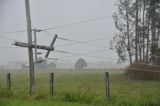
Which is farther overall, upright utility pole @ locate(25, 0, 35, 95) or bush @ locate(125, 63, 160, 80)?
bush @ locate(125, 63, 160, 80)

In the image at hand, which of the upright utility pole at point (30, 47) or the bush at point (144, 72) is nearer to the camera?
the upright utility pole at point (30, 47)

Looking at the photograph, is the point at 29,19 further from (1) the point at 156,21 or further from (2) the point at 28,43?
(1) the point at 156,21

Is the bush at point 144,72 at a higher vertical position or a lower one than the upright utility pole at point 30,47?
lower

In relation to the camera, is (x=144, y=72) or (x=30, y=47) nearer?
(x=30, y=47)

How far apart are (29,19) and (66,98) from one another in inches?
224

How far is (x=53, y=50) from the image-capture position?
20516 mm

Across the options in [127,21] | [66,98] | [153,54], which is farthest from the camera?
[127,21]

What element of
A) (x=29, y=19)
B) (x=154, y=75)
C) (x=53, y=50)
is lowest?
(x=154, y=75)

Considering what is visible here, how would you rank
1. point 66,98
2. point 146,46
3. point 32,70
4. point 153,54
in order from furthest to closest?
point 146,46, point 153,54, point 32,70, point 66,98

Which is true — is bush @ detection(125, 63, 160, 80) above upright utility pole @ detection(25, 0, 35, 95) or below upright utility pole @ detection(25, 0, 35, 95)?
below

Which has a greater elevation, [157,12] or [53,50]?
[157,12]

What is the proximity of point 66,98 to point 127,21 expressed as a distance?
3280 cm

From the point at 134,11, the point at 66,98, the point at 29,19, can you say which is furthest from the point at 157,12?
the point at 66,98

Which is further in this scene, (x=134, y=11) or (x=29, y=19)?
(x=134, y=11)
